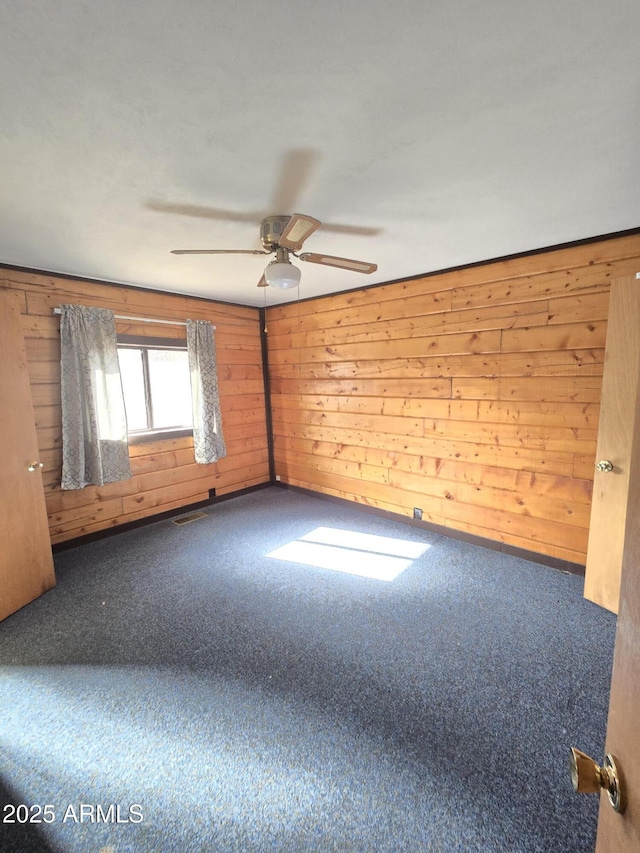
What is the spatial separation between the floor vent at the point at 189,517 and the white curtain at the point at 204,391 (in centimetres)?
54

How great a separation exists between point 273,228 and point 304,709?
2.31 m

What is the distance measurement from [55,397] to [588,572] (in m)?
4.10

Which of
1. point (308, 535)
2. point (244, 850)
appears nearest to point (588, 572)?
point (308, 535)

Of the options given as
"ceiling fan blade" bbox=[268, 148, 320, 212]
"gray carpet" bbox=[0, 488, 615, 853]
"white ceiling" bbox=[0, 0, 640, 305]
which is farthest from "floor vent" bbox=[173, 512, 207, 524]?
"ceiling fan blade" bbox=[268, 148, 320, 212]

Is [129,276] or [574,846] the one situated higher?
[129,276]

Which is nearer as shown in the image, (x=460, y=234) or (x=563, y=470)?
(x=460, y=234)

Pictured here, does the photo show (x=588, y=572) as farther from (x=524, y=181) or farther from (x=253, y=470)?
(x=253, y=470)

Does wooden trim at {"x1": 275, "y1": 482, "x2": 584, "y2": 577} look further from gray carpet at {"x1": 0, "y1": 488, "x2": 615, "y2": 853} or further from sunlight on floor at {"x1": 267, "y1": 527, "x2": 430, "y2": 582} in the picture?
sunlight on floor at {"x1": 267, "y1": 527, "x2": 430, "y2": 582}

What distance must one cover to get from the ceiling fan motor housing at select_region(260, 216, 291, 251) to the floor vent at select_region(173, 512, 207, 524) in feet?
9.40

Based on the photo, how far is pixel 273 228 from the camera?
1.96 metres

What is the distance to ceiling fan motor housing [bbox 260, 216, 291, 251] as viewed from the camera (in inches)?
76.7

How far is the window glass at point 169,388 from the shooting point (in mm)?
3777

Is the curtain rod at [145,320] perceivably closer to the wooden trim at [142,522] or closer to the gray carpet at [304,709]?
the wooden trim at [142,522]

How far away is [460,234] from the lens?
2316 millimetres
